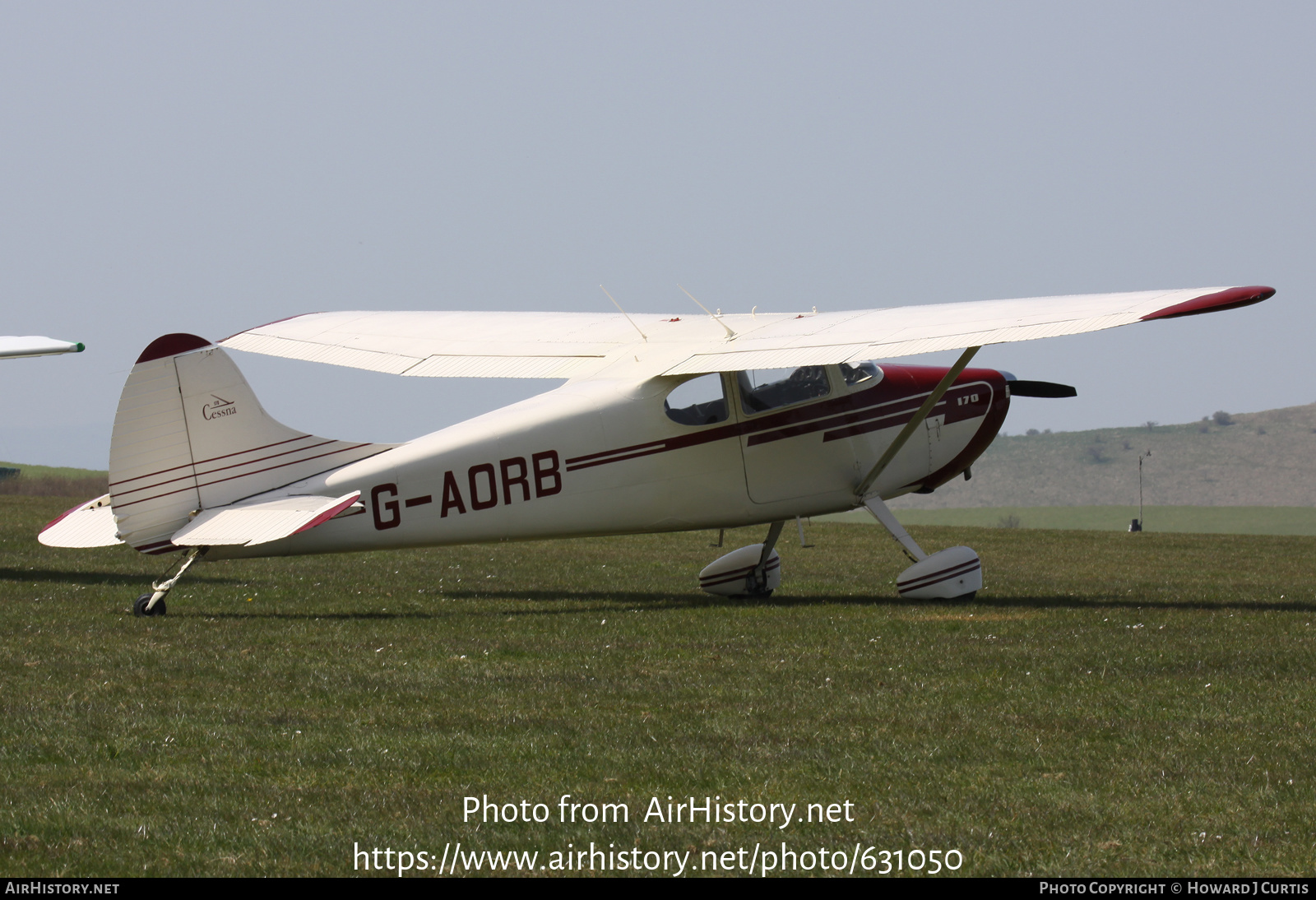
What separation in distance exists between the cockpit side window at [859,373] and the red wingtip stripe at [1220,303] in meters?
3.21

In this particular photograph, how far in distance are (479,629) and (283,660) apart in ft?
6.56

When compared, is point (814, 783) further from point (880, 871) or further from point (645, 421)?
point (645, 421)

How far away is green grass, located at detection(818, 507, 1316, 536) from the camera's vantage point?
71688mm

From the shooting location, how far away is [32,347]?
57.5 feet

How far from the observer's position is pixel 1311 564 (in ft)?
65.0

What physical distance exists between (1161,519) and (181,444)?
245ft

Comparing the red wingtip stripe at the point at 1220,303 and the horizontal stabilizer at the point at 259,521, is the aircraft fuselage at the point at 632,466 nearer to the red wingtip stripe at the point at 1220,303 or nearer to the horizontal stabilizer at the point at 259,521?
the horizontal stabilizer at the point at 259,521

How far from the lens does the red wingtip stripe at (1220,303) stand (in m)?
9.45

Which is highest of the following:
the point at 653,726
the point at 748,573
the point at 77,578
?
the point at 77,578

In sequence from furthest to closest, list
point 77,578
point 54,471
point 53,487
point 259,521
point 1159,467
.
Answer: point 1159,467
point 54,471
point 53,487
point 77,578
point 259,521

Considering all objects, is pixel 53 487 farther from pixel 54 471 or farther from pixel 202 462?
pixel 202 462

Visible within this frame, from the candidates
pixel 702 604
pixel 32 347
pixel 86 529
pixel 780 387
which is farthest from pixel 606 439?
pixel 32 347

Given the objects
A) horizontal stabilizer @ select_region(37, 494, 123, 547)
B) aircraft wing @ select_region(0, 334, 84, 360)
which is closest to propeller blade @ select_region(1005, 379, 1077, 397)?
horizontal stabilizer @ select_region(37, 494, 123, 547)

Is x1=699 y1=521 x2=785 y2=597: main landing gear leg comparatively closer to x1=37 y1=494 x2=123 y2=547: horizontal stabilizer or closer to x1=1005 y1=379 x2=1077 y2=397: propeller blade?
x1=1005 y1=379 x2=1077 y2=397: propeller blade
